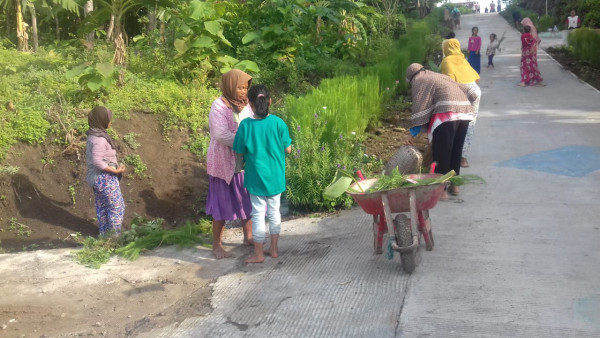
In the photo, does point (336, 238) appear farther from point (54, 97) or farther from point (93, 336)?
point (54, 97)

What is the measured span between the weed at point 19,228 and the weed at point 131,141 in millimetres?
1706

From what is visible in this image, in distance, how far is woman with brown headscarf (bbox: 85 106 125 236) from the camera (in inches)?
241

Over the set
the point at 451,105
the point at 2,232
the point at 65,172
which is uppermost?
the point at 451,105

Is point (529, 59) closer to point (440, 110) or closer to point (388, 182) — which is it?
point (440, 110)

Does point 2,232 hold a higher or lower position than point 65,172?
lower

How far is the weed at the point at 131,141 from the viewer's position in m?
8.11

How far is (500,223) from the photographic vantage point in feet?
18.9

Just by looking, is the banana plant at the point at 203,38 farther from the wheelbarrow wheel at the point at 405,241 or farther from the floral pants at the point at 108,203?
the wheelbarrow wheel at the point at 405,241

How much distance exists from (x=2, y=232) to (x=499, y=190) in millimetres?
5639

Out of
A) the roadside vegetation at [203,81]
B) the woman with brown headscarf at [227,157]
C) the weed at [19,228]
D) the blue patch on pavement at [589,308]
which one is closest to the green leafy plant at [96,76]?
the roadside vegetation at [203,81]

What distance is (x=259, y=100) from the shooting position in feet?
16.4

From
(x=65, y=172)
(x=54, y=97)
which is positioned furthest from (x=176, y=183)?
(x=54, y=97)

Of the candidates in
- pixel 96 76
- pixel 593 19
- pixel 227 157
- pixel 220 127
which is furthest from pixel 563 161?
pixel 593 19

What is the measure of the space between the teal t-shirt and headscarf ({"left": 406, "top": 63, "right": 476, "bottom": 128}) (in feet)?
6.16
